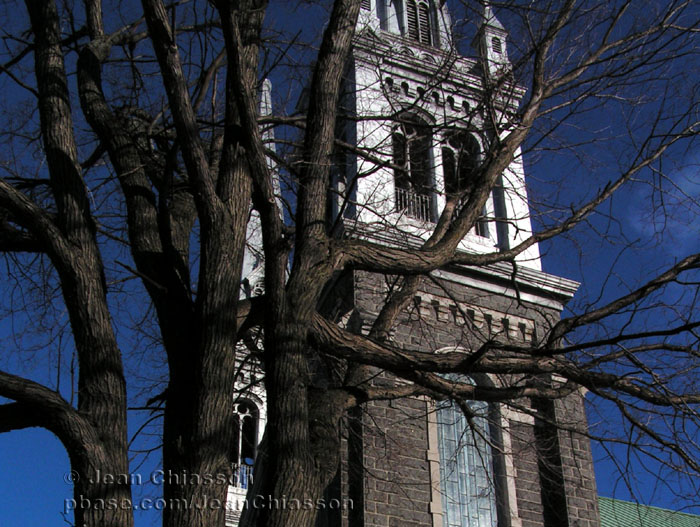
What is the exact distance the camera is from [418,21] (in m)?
23.7

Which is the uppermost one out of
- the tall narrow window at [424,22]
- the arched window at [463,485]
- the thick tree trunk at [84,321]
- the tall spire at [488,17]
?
the tall narrow window at [424,22]

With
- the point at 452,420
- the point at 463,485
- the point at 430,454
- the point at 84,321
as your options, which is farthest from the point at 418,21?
the point at 84,321

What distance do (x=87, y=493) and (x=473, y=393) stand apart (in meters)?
2.77

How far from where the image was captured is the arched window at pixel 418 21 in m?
23.4

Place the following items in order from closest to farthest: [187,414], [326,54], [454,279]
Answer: [187,414]
[326,54]
[454,279]

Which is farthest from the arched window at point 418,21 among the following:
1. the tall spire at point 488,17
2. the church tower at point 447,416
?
the tall spire at point 488,17

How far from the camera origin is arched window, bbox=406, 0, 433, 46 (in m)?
23.4

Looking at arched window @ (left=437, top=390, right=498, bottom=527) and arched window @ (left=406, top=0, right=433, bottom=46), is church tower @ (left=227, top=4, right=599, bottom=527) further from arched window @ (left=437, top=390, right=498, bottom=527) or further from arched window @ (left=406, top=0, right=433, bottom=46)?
arched window @ (left=406, top=0, right=433, bottom=46)

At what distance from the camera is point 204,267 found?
5832mm

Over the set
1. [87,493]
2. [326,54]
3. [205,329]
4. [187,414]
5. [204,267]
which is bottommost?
[87,493]

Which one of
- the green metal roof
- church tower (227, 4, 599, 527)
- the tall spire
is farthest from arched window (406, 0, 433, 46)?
the tall spire

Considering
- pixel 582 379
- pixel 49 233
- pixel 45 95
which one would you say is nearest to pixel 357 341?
pixel 582 379

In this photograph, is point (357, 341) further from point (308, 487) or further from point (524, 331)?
point (524, 331)

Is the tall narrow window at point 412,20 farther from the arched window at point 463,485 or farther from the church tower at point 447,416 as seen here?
the arched window at point 463,485
